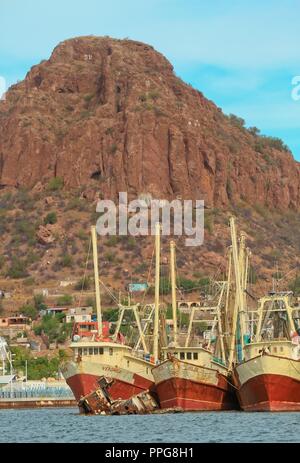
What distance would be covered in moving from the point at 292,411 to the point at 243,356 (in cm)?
1025

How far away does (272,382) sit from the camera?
122 m

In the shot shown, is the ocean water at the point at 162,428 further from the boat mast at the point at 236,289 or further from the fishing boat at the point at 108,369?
the boat mast at the point at 236,289

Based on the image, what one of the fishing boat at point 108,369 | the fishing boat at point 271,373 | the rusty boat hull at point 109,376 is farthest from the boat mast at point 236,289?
the rusty boat hull at point 109,376

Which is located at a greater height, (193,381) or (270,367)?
(270,367)

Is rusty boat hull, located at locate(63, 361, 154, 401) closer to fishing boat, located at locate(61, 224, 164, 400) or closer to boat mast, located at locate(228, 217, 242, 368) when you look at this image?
fishing boat, located at locate(61, 224, 164, 400)

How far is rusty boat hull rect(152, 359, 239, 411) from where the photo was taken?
130 m

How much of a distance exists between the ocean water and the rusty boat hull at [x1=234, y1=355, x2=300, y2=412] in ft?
6.54

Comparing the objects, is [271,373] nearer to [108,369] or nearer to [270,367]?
[270,367]

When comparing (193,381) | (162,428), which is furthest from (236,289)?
(162,428)

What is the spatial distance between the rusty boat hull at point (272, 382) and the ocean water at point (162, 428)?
78.5 inches

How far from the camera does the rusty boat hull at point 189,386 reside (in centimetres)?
13000

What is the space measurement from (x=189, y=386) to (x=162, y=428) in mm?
25887
